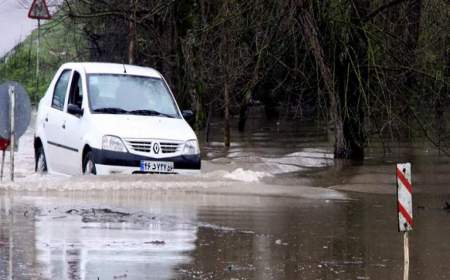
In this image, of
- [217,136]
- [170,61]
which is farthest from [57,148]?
[217,136]

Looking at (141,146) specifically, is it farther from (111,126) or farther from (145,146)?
(111,126)

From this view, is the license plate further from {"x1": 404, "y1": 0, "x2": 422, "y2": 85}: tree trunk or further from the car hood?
{"x1": 404, "y1": 0, "x2": 422, "y2": 85}: tree trunk

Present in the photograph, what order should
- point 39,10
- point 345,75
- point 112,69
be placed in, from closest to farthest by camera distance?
1. point 112,69
2. point 345,75
3. point 39,10

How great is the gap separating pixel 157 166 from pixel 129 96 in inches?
61.5

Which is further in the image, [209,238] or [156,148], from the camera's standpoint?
[156,148]

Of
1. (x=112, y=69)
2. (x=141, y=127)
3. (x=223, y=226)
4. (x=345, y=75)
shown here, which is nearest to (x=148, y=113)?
(x=141, y=127)

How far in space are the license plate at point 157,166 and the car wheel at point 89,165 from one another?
64 centimetres

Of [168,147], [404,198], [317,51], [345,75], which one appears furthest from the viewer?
[345,75]

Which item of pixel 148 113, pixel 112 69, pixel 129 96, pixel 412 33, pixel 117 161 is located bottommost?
pixel 117 161

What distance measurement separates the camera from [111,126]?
1548 centimetres

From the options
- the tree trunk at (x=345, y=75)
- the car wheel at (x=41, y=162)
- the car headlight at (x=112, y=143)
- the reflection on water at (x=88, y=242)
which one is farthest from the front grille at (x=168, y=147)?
the tree trunk at (x=345, y=75)

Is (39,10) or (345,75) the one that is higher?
(39,10)

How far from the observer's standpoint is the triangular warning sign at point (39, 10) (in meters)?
28.3

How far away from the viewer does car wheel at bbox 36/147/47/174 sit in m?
17.4
